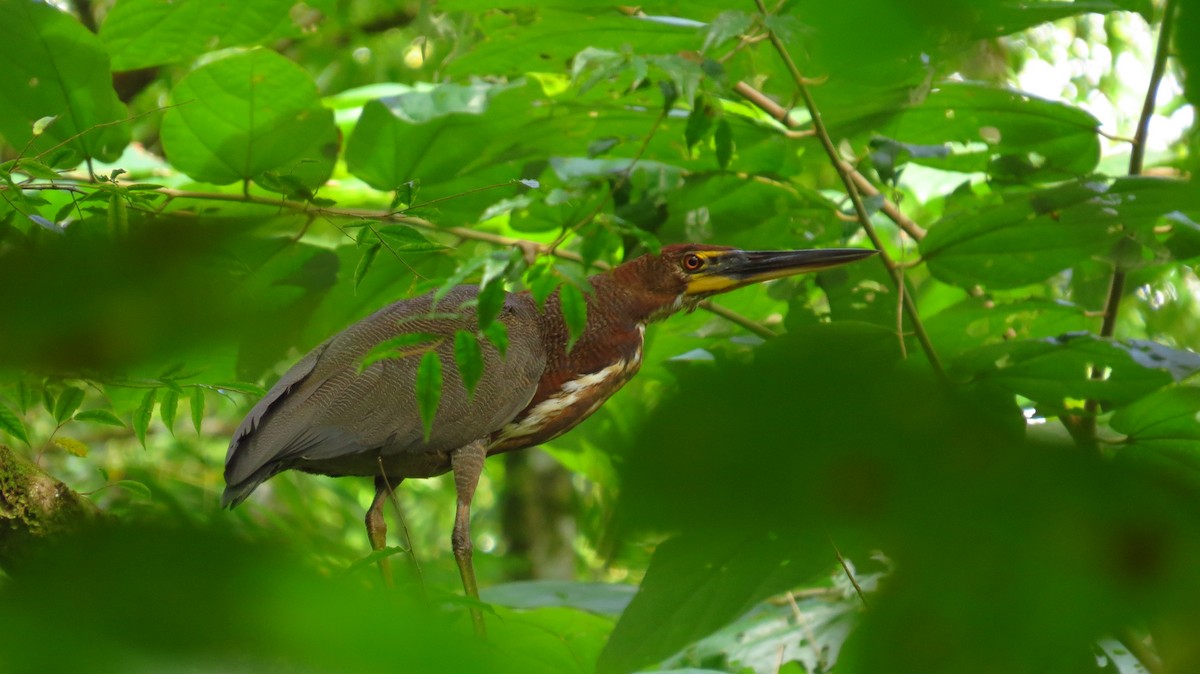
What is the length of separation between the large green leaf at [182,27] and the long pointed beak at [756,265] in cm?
91

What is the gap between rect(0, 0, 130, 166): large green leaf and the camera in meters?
1.67

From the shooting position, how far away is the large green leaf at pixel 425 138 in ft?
7.03

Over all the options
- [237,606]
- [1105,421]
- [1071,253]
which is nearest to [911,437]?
[237,606]

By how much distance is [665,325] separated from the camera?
260 cm

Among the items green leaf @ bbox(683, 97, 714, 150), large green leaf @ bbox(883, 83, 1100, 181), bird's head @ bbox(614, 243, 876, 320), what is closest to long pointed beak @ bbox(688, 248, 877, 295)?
bird's head @ bbox(614, 243, 876, 320)

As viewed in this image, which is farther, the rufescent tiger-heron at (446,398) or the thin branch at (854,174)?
the thin branch at (854,174)

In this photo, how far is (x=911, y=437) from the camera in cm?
34

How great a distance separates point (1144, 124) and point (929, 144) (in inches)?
16.5

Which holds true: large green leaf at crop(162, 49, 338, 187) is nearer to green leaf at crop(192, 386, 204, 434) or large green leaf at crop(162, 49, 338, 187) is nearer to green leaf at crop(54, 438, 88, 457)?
green leaf at crop(192, 386, 204, 434)

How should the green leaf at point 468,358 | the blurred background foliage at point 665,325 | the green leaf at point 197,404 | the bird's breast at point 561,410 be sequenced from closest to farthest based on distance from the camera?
the blurred background foliage at point 665,325
the green leaf at point 468,358
the green leaf at point 197,404
the bird's breast at point 561,410

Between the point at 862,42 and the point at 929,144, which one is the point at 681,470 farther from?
the point at 929,144

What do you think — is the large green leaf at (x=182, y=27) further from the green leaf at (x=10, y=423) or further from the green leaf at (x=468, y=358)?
the green leaf at (x=468, y=358)

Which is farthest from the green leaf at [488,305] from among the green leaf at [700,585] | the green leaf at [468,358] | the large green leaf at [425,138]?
the large green leaf at [425,138]

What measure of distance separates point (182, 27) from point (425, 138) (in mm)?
467
